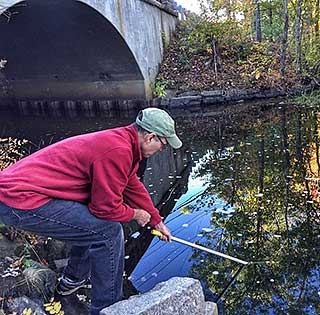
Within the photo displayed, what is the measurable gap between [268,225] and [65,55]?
9.19 m

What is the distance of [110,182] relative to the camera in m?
1.95

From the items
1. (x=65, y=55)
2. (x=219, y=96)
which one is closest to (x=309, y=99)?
(x=219, y=96)

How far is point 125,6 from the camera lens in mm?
9648

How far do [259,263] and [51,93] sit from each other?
10874 mm

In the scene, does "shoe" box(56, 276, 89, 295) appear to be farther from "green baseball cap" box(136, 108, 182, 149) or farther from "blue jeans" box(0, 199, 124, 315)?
"green baseball cap" box(136, 108, 182, 149)

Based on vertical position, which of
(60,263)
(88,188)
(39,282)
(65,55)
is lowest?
(60,263)

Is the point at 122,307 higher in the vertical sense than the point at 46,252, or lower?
higher

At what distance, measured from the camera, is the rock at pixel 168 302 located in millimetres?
1913

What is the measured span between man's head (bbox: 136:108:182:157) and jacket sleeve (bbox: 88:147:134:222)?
136 millimetres

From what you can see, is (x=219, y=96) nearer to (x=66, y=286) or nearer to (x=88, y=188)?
(x=66, y=286)

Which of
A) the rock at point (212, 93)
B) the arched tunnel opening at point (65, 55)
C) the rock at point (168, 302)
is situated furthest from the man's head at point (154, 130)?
A: the rock at point (212, 93)

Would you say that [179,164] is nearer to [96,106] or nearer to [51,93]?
[96,106]

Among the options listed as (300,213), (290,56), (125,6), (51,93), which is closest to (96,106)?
(51,93)

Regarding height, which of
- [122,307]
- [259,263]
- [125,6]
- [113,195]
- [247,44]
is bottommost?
[259,263]
